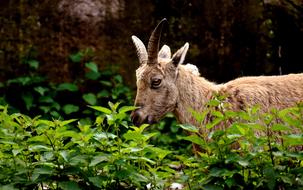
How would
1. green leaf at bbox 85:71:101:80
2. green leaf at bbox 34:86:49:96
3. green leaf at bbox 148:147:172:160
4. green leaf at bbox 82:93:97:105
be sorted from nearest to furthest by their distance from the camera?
green leaf at bbox 148:147:172:160 < green leaf at bbox 34:86:49:96 < green leaf at bbox 82:93:97:105 < green leaf at bbox 85:71:101:80

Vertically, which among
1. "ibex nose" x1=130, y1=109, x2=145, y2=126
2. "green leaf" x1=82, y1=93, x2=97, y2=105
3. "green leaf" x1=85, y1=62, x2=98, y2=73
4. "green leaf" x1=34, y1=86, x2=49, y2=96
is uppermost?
"green leaf" x1=85, y1=62, x2=98, y2=73

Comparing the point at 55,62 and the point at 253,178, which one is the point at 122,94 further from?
the point at 253,178

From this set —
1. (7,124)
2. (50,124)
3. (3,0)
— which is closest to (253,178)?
(50,124)

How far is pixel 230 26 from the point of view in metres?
11.5

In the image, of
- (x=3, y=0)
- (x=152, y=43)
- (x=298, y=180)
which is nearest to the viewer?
(x=298, y=180)

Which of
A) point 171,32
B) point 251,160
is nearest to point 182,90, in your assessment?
point 251,160

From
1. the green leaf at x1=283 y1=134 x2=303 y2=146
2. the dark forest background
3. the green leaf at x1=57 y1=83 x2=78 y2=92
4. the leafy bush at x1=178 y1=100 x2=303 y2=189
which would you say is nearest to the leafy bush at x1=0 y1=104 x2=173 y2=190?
the leafy bush at x1=178 y1=100 x2=303 y2=189

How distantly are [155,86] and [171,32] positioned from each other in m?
4.21

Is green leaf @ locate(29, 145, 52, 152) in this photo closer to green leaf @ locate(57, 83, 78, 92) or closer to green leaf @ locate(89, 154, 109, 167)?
green leaf @ locate(89, 154, 109, 167)

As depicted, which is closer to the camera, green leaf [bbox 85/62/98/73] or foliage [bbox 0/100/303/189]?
foliage [bbox 0/100/303/189]

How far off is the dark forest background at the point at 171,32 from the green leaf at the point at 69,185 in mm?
6695

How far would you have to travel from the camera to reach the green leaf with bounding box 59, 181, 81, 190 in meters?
4.75

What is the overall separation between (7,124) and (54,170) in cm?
57

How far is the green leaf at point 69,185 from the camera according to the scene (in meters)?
4.75
